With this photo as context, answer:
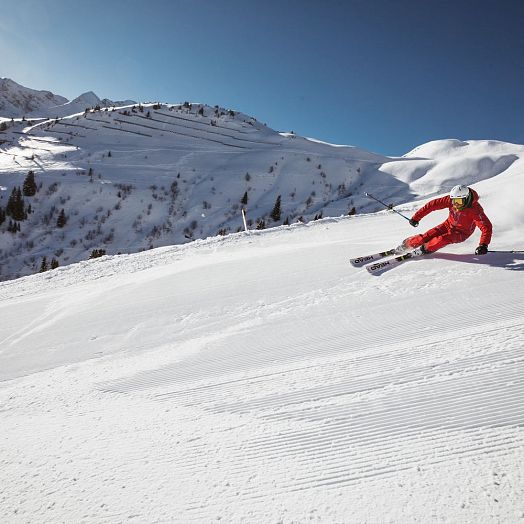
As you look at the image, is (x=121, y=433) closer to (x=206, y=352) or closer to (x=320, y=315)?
(x=206, y=352)

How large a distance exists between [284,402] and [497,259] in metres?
4.01

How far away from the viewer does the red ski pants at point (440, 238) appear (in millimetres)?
5141

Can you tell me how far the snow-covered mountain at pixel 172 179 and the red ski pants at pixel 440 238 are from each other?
1566cm

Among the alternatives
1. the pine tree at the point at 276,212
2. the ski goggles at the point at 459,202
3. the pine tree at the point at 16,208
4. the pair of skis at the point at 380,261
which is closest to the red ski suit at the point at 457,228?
the ski goggles at the point at 459,202

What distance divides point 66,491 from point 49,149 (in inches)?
1412

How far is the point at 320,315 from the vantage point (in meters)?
4.12

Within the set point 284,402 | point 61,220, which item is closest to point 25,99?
point 61,220

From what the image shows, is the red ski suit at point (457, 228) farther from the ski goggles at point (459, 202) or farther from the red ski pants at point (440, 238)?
the ski goggles at point (459, 202)

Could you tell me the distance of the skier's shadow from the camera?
14.6ft

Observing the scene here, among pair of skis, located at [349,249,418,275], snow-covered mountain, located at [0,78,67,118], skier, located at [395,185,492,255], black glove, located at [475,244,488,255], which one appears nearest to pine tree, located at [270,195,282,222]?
pair of skis, located at [349,249,418,275]

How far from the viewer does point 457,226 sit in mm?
5184

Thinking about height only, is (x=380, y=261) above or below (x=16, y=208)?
below

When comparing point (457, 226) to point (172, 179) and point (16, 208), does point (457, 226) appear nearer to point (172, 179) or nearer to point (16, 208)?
point (16, 208)

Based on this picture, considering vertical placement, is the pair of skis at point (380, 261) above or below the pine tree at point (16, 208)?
below
